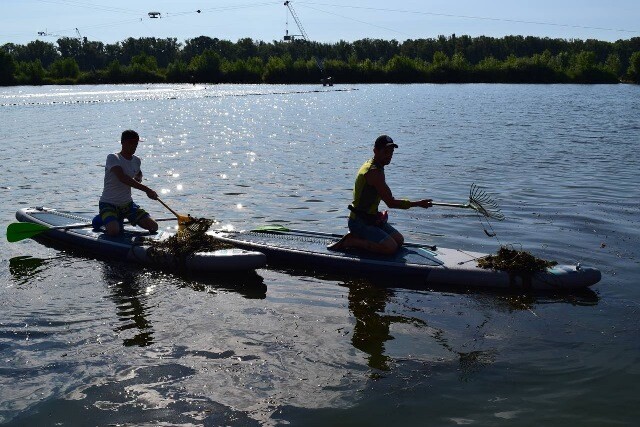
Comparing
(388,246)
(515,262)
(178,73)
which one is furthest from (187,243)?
(178,73)

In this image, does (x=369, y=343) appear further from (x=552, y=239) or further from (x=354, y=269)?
(x=552, y=239)

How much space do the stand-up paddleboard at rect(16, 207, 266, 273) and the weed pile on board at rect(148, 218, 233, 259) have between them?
8 centimetres

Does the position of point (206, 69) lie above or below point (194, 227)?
above

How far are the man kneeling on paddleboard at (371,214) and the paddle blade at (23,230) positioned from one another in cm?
525

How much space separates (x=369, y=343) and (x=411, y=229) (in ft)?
20.6

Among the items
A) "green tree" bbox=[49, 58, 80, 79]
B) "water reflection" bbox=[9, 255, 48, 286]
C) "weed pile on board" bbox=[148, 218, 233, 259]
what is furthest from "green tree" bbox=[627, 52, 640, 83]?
"water reflection" bbox=[9, 255, 48, 286]

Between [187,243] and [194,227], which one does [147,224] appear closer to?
[194,227]

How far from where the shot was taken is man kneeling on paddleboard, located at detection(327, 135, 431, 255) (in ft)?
33.1

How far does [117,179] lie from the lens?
11570mm

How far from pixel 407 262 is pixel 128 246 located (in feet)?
14.5

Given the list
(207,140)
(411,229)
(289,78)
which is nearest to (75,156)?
(207,140)

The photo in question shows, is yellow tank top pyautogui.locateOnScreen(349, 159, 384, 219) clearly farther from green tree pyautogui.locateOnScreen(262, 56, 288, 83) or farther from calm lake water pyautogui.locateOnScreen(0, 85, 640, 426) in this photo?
green tree pyautogui.locateOnScreen(262, 56, 288, 83)

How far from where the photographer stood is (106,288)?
10.2 meters

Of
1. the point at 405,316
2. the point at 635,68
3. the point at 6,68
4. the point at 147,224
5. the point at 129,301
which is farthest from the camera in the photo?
the point at 635,68
